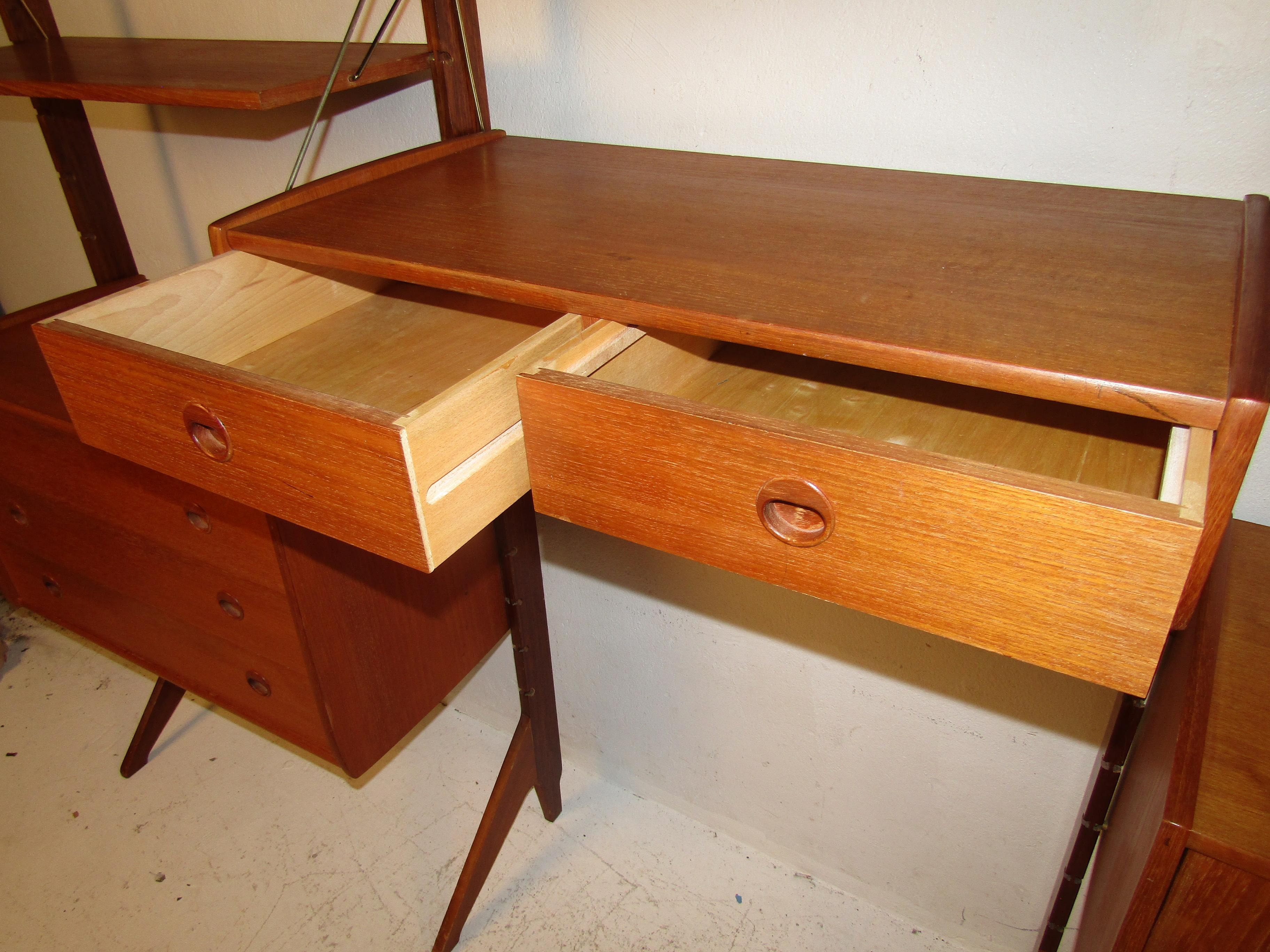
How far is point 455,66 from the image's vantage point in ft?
3.57

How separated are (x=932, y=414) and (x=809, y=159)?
38cm

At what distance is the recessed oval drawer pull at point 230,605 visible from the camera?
114 cm

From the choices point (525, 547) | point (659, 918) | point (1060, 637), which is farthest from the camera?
point (659, 918)

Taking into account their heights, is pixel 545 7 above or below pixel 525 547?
above

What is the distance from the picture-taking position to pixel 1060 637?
1.80 feet

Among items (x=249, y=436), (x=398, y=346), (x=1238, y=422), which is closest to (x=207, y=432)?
(x=249, y=436)

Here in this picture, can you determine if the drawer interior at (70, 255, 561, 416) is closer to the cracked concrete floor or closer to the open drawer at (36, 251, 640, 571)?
the open drawer at (36, 251, 640, 571)

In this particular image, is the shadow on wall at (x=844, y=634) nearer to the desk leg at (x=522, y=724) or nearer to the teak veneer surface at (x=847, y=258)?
the desk leg at (x=522, y=724)

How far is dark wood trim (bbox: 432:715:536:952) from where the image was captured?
1317mm

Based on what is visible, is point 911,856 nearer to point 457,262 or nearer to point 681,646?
point 681,646

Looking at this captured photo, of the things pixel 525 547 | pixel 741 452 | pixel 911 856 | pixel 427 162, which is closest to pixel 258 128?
pixel 427 162

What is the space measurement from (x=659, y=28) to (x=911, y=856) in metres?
1.22

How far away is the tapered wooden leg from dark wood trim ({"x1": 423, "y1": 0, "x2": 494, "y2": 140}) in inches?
45.4

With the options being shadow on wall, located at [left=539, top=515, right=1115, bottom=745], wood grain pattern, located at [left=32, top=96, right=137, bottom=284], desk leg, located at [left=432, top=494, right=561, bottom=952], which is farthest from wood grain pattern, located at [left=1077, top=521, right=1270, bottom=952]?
wood grain pattern, located at [left=32, top=96, right=137, bottom=284]
